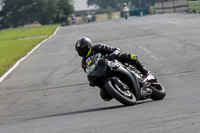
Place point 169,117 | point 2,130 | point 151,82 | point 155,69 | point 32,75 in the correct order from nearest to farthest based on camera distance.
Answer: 1. point 169,117
2. point 2,130
3. point 151,82
4. point 155,69
5. point 32,75

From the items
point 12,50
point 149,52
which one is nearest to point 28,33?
point 12,50

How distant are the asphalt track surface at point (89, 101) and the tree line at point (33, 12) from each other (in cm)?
7902

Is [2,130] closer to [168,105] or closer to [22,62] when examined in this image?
[168,105]

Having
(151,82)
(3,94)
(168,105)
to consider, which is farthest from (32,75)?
(168,105)

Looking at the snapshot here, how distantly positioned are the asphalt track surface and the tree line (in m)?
79.0

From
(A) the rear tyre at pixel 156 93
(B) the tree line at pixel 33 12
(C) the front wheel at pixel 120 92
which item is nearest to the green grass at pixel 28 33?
(A) the rear tyre at pixel 156 93

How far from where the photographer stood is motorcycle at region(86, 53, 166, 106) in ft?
25.5

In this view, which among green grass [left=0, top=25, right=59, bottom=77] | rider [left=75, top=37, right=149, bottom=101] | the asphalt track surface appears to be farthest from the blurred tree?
rider [left=75, top=37, right=149, bottom=101]

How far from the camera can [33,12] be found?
326 ft

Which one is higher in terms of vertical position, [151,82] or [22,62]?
[151,82]

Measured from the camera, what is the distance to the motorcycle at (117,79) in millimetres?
7781

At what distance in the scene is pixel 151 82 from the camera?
873cm

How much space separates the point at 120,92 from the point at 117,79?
0.22 meters

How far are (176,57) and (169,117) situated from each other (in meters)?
9.20
